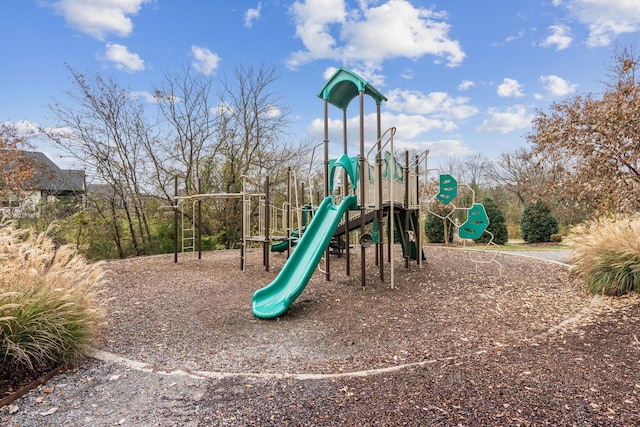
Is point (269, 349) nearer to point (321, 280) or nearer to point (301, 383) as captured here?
point (301, 383)

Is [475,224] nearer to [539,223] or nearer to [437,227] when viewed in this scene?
[437,227]

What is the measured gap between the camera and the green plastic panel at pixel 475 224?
6.27 m

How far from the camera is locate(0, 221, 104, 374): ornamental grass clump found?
269 cm

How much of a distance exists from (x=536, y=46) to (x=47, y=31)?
8.94m

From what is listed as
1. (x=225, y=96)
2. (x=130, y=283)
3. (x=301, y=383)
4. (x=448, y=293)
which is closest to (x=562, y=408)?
(x=301, y=383)

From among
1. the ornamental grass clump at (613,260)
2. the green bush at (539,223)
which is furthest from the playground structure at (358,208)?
the green bush at (539,223)

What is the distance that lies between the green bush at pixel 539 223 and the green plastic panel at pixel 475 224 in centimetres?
946

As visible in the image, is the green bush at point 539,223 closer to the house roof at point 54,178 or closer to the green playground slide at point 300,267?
the green playground slide at point 300,267

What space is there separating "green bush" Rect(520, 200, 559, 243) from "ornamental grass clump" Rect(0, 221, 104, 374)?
49.3 feet

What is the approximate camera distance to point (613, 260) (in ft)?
16.3

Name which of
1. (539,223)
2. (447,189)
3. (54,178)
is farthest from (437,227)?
(54,178)

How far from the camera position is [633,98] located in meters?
7.82

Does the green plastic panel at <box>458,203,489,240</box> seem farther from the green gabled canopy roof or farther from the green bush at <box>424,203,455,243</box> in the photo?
the green bush at <box>424,203,455,243</box>

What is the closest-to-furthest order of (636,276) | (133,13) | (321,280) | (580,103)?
(636,276), (321,280), (133,13), (580,103)
